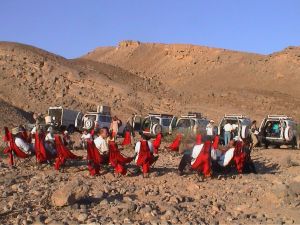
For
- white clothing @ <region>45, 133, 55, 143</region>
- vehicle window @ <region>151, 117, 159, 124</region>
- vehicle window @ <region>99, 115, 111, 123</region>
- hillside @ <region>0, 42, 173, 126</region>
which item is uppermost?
hillside @ <region>0, 42, 173, 126</region>

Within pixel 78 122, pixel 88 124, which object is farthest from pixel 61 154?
pixel 78 122

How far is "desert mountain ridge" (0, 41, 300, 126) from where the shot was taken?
3875cm

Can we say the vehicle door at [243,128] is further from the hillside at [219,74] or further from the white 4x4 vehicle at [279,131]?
the hillside at [219,74]

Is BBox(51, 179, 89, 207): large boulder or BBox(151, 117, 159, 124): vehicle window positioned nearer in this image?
BBox(51, 179, 89, 207): large boulder

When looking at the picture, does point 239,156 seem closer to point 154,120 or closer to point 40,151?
point 40,151

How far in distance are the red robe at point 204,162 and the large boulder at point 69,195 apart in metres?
3.04

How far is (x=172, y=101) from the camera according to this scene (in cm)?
4372

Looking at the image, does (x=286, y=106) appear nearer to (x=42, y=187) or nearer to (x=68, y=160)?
(x=68, y=160)

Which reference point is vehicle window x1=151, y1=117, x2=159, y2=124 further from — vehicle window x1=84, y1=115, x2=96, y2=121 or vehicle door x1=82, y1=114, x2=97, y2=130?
vehicle window x1=84, y1=115, x2=96, y2=121

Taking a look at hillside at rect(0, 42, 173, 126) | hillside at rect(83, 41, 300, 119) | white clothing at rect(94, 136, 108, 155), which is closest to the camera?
white clothing at rect(94, 136, 108, 155)

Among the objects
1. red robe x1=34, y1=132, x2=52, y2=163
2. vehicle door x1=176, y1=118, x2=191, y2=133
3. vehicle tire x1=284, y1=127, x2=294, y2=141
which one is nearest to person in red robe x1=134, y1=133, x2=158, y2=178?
Result: red robe x1=34, y1=132, x2=52, y2=163

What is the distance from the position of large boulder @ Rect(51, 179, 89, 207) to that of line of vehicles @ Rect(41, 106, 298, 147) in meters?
11.3

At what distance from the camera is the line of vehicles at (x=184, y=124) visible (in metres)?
20.2

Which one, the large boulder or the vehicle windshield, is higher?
the vehicle windshield
